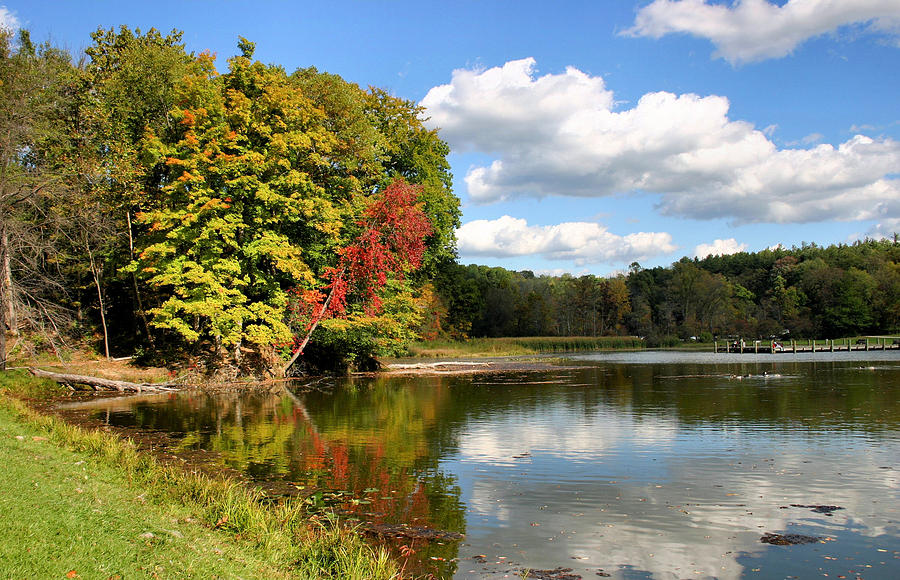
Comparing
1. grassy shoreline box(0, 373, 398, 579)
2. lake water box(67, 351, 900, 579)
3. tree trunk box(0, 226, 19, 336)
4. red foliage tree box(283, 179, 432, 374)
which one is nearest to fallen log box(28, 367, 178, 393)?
tree trunk box(0, 226, 19, 336)

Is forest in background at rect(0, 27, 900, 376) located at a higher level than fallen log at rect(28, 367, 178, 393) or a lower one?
higher

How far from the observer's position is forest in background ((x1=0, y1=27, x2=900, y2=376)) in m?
26.8

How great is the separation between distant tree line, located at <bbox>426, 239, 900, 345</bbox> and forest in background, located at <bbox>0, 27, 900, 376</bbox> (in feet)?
142

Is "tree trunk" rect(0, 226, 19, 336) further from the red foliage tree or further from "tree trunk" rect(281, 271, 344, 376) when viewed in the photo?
"tree trunk" rect(281, 271, 344, 376)

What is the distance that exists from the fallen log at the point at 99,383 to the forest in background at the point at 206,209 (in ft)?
4.37

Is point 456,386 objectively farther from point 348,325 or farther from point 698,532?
point 698,532

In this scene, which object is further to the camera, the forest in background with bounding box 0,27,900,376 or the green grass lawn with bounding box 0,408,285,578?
the forest in background with bounding box 0,27,900,376

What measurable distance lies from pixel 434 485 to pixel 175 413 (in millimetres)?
13532

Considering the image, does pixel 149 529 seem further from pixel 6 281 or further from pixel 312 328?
pixel 312 328

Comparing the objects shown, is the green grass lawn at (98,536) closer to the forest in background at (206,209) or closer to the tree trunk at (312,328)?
the forest in background at (206,209)

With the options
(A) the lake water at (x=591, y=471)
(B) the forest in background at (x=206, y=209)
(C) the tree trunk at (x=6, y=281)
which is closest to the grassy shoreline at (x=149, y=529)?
(A) the lake water at (x=591, y=471)

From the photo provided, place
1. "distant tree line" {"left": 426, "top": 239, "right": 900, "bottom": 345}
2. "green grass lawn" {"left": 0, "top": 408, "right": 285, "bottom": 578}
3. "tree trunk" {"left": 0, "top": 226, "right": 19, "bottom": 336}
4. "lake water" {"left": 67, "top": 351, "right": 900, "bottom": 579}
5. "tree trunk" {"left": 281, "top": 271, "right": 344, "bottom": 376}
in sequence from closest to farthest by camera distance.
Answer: "green grass lawn" {"left": 0, "top": 408, "right": 285, "bottom": 578}, "lake water" {"left": 67, "top": 351, "right": 900, "bottom": 579}, "tree trunk" {"left": 0, "top": 226, "right": 19, "bottom": 336}, "tree trunk" {"left": 281, "top": 271, "right": 344, "bottom": 376}, "distant tree line" {"left": 426, "top": 239, "right": 900, "bottom": 345}

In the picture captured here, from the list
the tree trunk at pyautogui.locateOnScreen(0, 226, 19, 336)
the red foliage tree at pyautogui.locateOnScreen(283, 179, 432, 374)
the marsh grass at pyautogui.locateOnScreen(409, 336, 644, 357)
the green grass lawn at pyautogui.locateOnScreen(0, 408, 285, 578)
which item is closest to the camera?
the green grass lawn at pyautogui.locateOnScreen(0, 408, 285, 578)

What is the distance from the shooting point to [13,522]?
6766 mm
